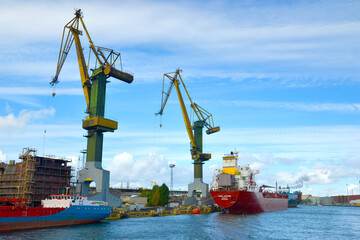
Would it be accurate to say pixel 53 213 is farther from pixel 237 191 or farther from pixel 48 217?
pixel 237 191

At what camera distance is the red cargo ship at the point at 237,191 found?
8006 centimetres

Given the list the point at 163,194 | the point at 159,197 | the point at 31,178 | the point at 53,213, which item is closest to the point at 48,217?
the point at 53,213

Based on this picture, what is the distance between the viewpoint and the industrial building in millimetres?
64250

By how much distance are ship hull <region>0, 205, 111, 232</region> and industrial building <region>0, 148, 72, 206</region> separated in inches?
285

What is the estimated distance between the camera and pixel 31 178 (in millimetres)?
64812

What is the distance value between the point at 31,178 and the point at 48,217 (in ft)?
49.4

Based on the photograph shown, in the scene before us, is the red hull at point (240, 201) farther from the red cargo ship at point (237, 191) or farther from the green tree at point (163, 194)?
the green tree at point (163, 194)

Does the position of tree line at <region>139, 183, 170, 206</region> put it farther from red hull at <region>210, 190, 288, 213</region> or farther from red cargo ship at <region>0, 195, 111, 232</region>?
red cargo ship at <region>0, 195, 111, 232</region>

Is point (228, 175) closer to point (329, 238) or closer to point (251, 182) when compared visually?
point (251, 182)

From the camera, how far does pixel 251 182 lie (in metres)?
92.9

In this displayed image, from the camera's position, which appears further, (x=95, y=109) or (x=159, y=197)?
(x=159, y=197)

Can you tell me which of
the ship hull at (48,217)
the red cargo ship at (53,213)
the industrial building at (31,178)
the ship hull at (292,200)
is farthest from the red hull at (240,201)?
the ship hull at (292,200)

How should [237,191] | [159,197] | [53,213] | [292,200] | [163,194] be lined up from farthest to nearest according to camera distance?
1. [292,200]
2. [163,194]
3. [159,197]
4. [237,191]
5. [53,213]

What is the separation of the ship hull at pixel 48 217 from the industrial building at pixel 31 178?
724cm
